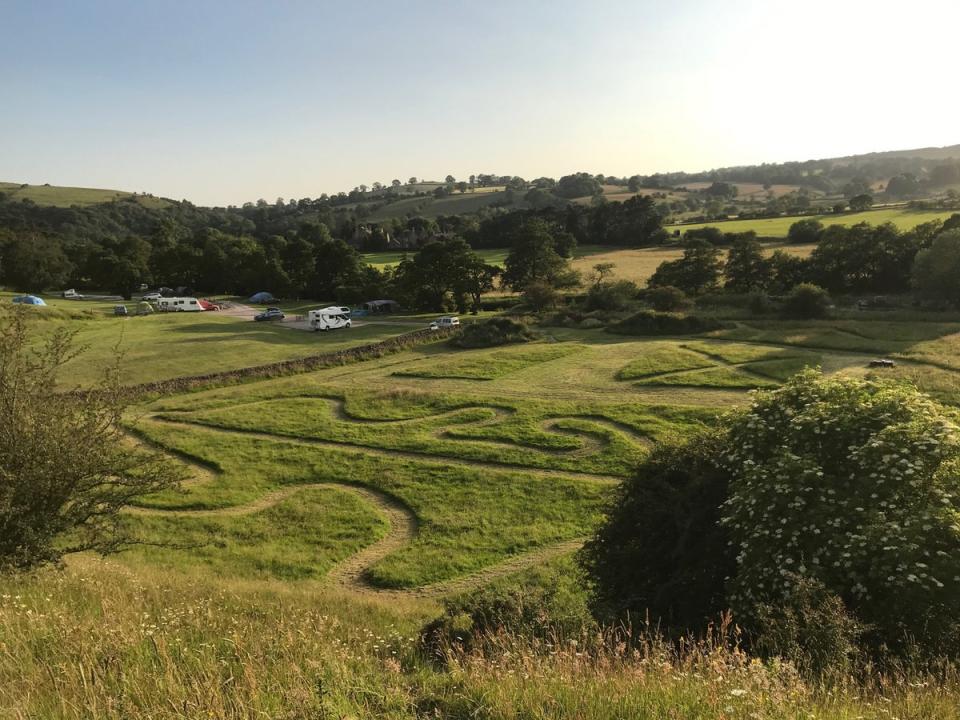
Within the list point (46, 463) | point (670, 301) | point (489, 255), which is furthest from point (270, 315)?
point (489, 255)

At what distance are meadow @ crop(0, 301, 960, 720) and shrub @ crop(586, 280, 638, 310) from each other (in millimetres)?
8579

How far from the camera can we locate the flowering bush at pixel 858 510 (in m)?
8.76

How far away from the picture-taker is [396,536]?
21.1 meters

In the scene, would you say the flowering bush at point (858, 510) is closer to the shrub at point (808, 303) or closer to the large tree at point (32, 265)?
the shrub at point (808, 303)

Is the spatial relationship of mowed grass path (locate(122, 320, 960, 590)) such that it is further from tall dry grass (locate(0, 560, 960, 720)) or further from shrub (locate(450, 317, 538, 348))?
tall dry grass (locate(0, 560, 960, 720))

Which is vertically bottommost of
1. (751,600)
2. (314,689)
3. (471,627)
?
(471,627)

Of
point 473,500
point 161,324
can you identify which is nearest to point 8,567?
point 473,500

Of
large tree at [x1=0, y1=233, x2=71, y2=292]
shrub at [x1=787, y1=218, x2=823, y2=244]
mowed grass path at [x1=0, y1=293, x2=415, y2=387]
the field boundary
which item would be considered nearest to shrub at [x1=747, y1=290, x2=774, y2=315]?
the field boundary

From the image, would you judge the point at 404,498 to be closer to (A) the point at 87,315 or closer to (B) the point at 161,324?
(B) the point at 161,324

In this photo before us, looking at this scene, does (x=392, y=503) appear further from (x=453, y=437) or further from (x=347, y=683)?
(x=347, y=683)

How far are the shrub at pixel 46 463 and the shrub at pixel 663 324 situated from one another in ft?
156

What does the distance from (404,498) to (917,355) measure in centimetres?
3717

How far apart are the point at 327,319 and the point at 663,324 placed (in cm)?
3355

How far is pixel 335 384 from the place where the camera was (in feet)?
132
